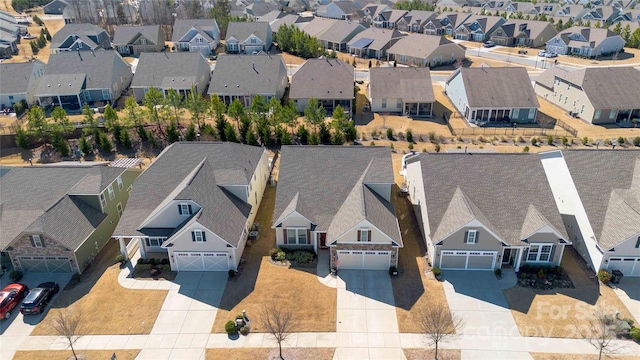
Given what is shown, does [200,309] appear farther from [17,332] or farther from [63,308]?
[17,332]

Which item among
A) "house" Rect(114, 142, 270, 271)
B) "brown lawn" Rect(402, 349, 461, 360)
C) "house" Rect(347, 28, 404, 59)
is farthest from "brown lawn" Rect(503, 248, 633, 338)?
"house" Rect(347, 28, 404, 59)

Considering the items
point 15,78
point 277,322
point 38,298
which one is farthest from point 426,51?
point 38,298

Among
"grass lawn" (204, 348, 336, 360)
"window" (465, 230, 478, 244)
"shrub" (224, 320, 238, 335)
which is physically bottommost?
"grass lawn" (204, 348, 336, 360)

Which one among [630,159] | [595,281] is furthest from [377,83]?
[595,281]

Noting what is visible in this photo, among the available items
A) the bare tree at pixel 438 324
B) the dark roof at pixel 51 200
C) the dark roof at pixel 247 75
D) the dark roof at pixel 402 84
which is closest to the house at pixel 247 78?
the dark roof at pixel 247 75

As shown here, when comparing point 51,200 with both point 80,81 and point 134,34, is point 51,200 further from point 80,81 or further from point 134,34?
point 134,34

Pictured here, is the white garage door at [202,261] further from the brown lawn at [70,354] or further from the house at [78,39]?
the house at [78,39]

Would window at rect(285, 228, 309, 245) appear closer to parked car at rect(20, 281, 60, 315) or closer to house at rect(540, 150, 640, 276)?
parked car at rect(20, 281, 60, 315)
